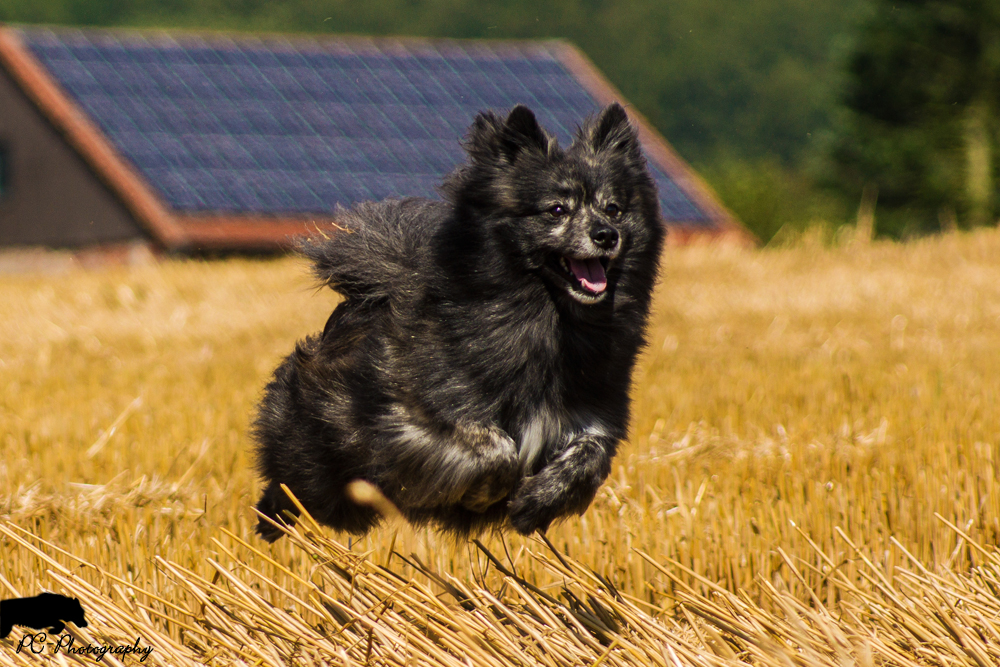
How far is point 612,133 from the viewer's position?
3.94m

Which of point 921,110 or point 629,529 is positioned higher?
point 629,529

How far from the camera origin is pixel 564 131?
21641mm

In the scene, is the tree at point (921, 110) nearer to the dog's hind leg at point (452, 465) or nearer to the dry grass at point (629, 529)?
the dry grass at point (629, 529)

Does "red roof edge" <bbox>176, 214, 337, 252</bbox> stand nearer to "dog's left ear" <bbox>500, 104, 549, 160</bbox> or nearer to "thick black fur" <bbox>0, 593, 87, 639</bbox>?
"thick black fur" <bbox>0, 593, 87, 639</bbox>

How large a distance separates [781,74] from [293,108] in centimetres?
6093

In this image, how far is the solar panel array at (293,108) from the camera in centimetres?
1991

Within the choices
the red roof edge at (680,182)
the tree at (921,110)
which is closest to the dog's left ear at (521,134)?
the red roof edge at (680,182)

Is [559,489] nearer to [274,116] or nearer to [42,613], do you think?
[42,613]

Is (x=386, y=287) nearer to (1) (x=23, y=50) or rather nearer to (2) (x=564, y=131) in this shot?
(2) (x=564, y=131)

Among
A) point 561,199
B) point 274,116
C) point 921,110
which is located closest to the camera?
point 561,199

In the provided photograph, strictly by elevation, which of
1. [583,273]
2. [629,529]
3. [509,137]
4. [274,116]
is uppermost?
[509,137]

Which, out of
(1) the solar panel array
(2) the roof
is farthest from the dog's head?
(1) the solar panel array

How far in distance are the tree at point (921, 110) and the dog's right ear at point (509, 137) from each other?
24106 mm

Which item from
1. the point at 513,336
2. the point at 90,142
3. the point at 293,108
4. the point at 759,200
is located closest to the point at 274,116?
the point at 293,108
